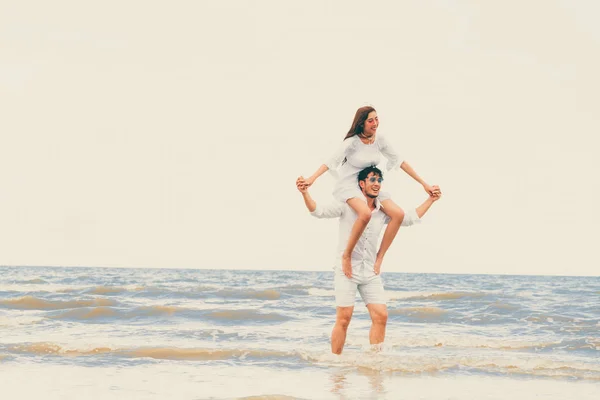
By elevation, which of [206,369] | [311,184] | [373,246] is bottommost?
[206,369]

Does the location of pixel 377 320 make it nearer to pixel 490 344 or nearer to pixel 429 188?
pixel 429 188

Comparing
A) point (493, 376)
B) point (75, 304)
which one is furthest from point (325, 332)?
point (75, 304)

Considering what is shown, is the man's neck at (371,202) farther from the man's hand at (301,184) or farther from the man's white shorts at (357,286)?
the man's hand at (301,184)

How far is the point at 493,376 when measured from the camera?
7.74 meters

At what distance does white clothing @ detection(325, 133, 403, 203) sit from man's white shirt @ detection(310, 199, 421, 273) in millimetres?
130

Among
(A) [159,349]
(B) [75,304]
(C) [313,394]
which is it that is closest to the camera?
(C) [313,394]

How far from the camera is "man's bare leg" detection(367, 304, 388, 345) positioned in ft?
24.7

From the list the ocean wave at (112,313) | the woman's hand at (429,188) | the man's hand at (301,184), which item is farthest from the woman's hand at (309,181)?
the ocean wave at (112,313)

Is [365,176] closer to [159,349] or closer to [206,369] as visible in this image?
[206,369]

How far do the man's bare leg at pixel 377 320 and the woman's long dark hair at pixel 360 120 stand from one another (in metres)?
1.77

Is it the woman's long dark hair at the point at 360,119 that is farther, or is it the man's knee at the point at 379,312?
the man's knee at the point at 379,312

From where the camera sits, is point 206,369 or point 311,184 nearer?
point 311,184

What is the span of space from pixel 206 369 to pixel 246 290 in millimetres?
12853

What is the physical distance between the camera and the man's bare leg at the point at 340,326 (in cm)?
757
